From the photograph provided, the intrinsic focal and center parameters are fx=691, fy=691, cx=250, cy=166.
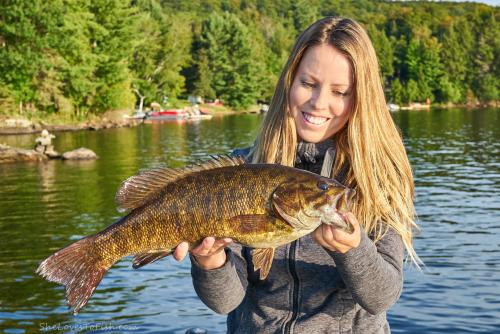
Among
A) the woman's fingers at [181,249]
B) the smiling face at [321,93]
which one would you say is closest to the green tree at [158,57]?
the smiling face at [321,93]

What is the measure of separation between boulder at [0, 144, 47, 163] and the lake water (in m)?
1.27

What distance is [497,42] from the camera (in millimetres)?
152750

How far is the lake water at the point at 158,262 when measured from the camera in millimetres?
10898

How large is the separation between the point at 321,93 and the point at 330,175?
50 cm

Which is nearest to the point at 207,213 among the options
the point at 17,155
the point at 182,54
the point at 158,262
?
the point at 158,262

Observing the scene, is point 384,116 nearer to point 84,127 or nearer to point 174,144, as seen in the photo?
point 174,144

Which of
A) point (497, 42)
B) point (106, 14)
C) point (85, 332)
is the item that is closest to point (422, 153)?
point (85, 332)

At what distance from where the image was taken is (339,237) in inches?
133

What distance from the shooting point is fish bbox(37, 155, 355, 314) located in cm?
344

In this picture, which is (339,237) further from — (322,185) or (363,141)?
(363,141)

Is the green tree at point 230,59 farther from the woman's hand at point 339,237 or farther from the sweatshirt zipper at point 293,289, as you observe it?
the woman's hand at point 339,237

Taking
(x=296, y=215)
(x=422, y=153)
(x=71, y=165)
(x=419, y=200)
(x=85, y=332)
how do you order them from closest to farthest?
(x=296, y=215)
(x=85, y=332)
(x=419, y=200)
(x=71, y=165)
(x=422, y=153)

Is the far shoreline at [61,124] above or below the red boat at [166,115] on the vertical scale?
above

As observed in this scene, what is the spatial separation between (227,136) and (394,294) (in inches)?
1941
